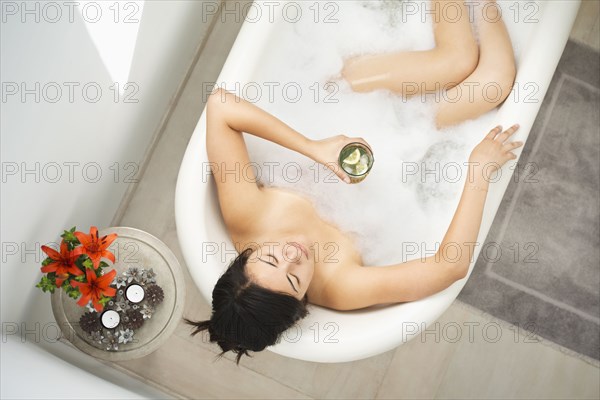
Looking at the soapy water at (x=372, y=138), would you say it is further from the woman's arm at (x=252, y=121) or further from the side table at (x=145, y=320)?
the side table at (x=145, y=320)

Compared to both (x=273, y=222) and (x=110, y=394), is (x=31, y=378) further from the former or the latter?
(x=273, y=222)

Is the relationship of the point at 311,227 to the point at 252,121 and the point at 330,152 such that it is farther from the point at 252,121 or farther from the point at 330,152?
the point at 252,121

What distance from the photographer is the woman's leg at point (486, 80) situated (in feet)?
5.19

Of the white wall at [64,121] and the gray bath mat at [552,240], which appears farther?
the gray bath mat at [552,240]

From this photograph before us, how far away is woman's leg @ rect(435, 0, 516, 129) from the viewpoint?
1.58 meters

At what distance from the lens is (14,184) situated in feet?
4.10

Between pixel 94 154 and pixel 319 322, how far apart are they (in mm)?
732

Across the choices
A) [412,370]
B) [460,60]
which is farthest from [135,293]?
[460,60]

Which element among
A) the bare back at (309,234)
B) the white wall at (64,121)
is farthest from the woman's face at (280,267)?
the white wall at (64,121)

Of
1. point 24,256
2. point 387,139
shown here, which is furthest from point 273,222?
point 24,256

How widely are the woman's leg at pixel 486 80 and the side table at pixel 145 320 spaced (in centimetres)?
86

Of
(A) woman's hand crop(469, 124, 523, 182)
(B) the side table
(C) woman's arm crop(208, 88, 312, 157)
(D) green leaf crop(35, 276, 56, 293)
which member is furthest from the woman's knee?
(D) green leaf crop(35, 276, 56, 293)

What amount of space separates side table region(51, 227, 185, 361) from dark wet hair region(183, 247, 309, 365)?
188 mm

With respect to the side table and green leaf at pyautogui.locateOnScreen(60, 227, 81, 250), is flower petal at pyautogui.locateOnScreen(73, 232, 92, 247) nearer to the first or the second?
green leaf at pyautogui.locateOnScreen(60, 227, 81, 250)
